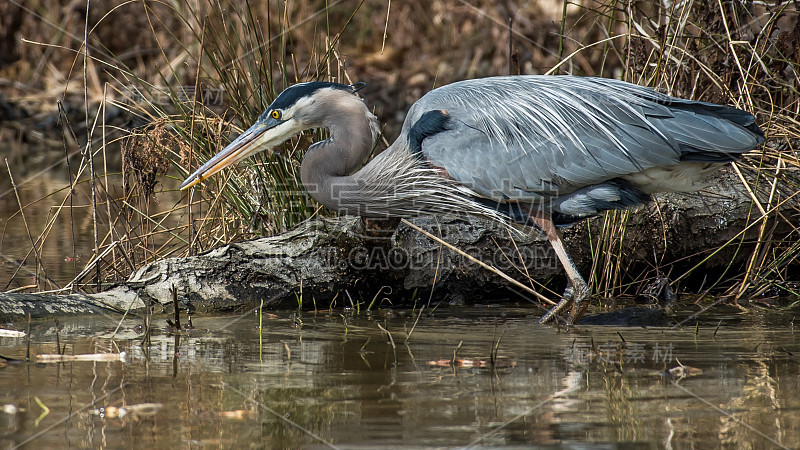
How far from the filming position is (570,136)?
4.99 m

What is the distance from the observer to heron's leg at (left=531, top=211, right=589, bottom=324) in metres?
4.89

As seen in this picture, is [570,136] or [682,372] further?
[570,136]

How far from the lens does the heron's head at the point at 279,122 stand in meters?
5.16

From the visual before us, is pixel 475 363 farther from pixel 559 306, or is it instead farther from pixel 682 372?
pixel 559 306

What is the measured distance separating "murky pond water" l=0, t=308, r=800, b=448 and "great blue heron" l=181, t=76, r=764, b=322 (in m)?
0.79

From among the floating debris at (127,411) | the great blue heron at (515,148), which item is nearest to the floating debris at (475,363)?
the great blue heron at (515,148)

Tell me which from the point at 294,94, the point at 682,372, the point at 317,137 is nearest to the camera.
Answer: the point at 682,372

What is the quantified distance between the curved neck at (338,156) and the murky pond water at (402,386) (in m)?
0.84

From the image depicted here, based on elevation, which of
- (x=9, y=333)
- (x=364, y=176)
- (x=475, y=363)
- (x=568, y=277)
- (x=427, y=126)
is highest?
(x=427, y=126)

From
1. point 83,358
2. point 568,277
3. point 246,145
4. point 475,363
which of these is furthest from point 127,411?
point 568,277

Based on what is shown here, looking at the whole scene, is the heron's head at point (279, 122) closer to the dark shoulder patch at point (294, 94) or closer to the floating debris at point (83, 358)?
the dark shoulder patch at point (294, 94)

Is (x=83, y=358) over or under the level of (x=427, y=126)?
under

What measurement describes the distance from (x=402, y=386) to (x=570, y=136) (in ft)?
6.89

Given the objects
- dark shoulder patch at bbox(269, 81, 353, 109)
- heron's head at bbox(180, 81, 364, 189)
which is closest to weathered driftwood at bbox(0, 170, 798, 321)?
heron's head at bbox(180, 81, 364, 189)
